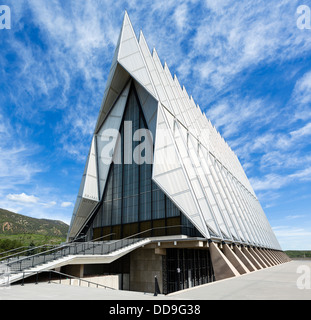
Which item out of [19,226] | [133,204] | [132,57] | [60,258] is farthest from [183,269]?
[19,226]

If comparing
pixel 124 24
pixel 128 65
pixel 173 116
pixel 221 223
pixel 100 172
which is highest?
pixel 124 24

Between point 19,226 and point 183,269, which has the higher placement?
point 19,226

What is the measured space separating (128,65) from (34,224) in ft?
432

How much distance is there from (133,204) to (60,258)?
10.7 metres

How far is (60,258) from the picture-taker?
1706cm

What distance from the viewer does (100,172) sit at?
30.9 m

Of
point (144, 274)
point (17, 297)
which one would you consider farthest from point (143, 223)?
point (17, 297)

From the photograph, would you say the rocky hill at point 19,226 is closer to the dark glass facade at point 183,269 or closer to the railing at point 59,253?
the dark glass facade at point 183,269

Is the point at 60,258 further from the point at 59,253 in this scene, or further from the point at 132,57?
Answer: the point at 132,57

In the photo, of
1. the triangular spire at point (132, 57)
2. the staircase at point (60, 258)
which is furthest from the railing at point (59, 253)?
the triangular spire at point (132, 57)

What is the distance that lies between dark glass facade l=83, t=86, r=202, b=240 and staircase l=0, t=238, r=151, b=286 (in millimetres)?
2945
